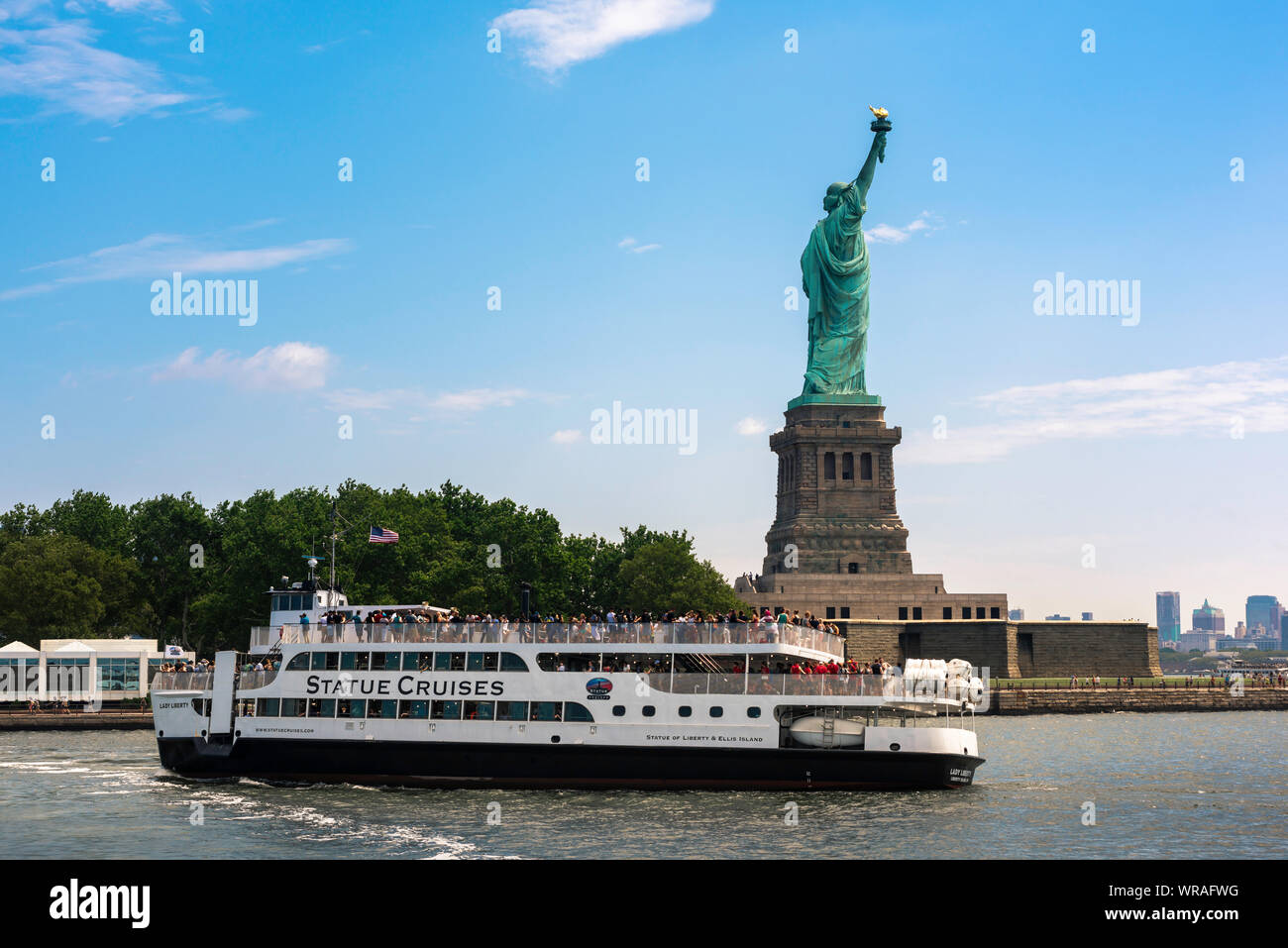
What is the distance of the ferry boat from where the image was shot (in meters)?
46.4

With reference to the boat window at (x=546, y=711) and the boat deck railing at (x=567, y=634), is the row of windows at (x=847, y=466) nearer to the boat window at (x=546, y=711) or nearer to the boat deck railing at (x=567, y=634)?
the boat deck railing at (x=567, y=634)

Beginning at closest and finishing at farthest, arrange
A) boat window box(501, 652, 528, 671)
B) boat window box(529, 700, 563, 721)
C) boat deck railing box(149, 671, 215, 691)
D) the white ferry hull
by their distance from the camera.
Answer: the white ferry hull < boat window box(529, 700, 563, 721) < boat window box(501, 652, 528, 671) < boat deck railing box(149, 671, 215, 691)

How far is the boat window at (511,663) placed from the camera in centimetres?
4862

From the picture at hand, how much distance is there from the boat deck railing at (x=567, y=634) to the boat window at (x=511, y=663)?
1.51 feet

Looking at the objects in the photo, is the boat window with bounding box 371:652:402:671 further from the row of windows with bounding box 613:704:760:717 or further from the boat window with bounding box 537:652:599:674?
the row of windows with bounding box 613:704:760:717

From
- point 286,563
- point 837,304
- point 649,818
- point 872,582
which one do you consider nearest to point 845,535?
point 872,582

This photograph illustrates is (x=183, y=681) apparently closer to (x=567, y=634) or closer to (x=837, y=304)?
(x=567, y=634)

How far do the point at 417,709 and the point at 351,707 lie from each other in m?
2.58

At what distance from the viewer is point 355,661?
50.0 meters

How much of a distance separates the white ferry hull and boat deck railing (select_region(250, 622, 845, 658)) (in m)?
3.71

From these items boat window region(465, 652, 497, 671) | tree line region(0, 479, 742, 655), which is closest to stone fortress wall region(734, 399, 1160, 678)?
tree line region(0, 479, 742, 655)

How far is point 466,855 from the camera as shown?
34.6 meters
